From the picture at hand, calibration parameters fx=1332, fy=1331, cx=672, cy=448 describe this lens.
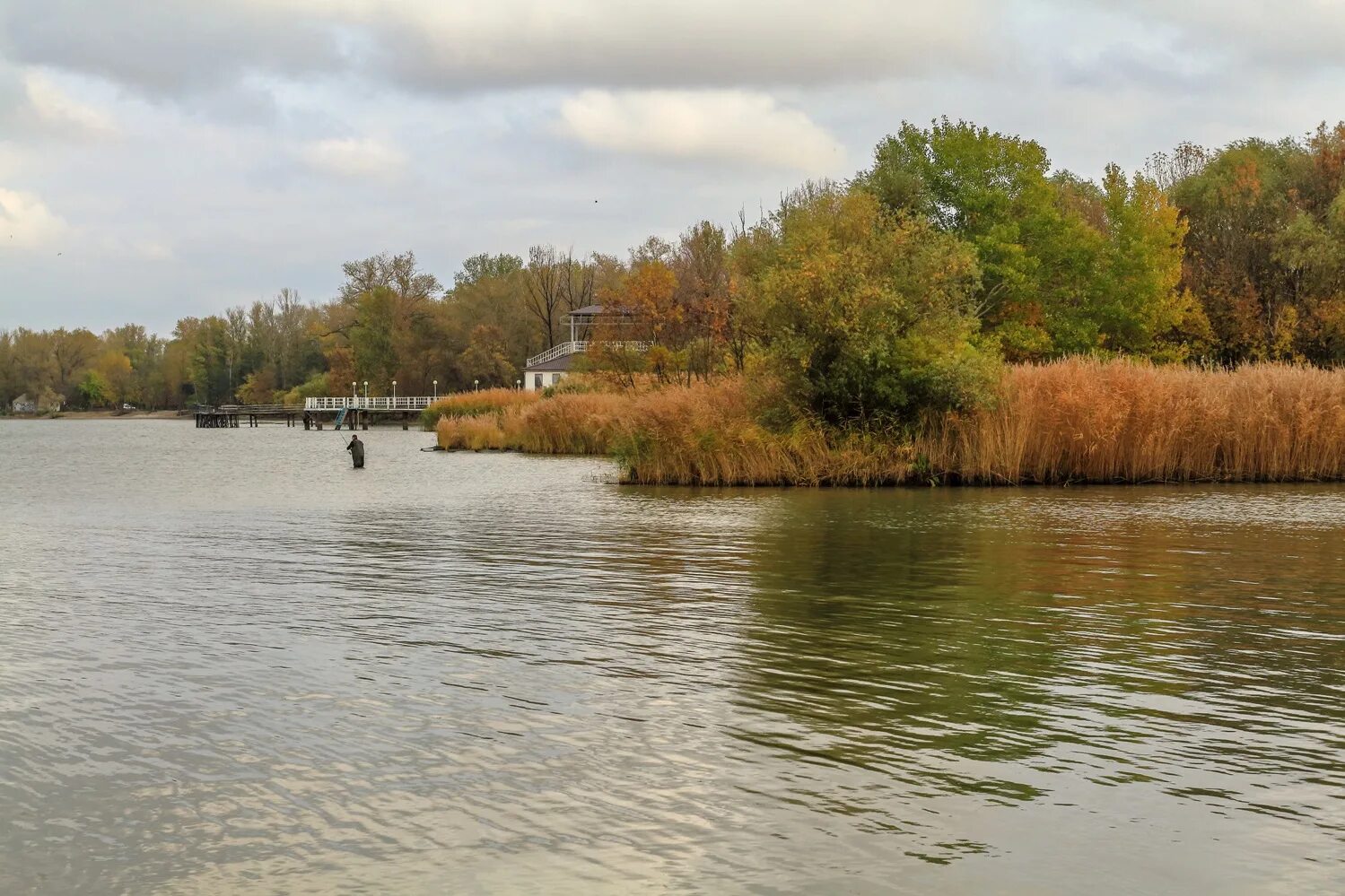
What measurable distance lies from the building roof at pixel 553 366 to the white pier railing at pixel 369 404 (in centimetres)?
1149

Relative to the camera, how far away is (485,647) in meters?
12.2

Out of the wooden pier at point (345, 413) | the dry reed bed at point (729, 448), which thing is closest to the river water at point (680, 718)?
the dry reed bed at point (729, 448)

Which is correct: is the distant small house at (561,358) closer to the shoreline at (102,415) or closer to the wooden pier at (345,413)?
the wooden pier at (345,413)

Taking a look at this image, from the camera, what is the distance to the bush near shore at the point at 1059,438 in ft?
112

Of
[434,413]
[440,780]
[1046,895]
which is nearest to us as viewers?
[1046,895]

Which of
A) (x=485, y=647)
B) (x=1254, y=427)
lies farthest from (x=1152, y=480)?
(x=485, y=647)

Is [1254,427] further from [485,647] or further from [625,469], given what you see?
[485,647]

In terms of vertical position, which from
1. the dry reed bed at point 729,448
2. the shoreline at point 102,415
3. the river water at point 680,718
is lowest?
the river water at point 680,718

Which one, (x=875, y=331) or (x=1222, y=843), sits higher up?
(x=875, y=331)

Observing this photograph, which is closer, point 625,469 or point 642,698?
point 642,698

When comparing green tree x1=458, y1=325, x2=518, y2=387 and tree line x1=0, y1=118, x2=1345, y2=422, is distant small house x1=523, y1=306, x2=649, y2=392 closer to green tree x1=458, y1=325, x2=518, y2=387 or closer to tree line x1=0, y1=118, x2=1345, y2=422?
green tree x1=458, y1=325, x2=518, y2=387

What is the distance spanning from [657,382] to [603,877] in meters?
51.7

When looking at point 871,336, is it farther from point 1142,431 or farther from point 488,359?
point 488,359

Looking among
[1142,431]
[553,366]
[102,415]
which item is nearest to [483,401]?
[553,366]
